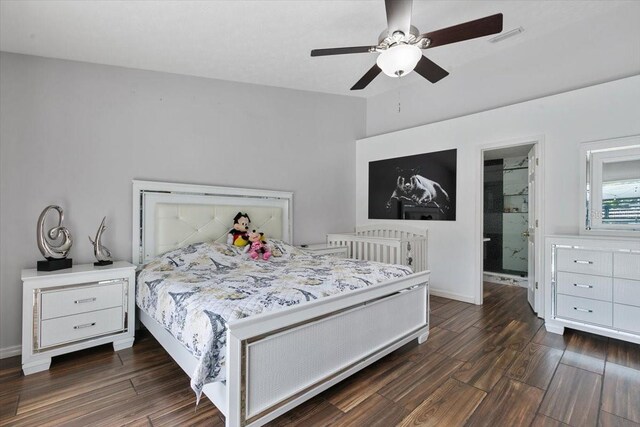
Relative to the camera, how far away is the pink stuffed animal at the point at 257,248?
3.17 meters

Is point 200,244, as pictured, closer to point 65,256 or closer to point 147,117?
point 65,256

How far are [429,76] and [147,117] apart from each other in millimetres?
2738

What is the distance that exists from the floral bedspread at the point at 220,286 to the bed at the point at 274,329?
3.7 inches

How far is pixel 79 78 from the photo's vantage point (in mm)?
2715

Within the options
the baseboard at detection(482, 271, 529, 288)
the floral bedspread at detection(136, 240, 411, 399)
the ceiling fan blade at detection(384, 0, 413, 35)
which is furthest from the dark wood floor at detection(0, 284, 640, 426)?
the ceiling fan blade at detection(384, 0, 413, 35)

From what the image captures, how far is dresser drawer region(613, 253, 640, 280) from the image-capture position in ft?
8.30

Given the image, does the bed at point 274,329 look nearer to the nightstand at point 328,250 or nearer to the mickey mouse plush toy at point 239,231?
the mickey mouse plush toy at point 239,231

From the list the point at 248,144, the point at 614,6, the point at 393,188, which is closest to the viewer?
the point at 614,6

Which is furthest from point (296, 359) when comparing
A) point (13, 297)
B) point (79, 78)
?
point (79, 78)

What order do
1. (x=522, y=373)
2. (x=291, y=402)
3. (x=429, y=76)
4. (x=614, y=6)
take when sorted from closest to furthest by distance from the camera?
(x=291, y=402) < (x=522, y=373) < (x=429, y=76) < (x=614, y=6)

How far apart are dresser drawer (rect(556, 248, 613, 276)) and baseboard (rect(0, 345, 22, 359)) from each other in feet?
15.8

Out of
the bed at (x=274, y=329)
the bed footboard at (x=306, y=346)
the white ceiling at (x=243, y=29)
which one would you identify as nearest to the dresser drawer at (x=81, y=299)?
the bed at (x=274, y=329)

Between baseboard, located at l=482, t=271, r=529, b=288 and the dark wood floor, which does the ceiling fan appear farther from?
baseboard, located at l=482, t=271, r=529, b=288

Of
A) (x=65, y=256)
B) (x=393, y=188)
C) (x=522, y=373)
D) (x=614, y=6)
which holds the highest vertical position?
(x=614, y=6)
